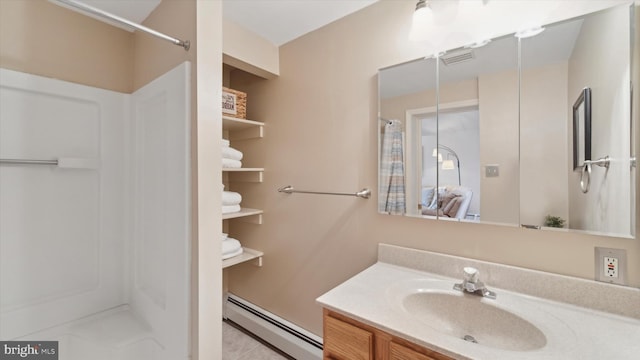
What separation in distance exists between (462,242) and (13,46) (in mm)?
2469

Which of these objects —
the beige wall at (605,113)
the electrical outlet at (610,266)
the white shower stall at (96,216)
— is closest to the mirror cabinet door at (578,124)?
the beige wall at (605,113)

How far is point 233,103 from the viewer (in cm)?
191

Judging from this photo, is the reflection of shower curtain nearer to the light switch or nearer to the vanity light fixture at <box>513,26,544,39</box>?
the light switch

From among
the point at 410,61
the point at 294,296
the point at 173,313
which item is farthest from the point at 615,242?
the point at 173,313

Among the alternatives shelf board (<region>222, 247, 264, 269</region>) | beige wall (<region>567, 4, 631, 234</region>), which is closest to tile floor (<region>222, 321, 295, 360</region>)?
shelf board (<region>222, 247, 264, 269</region>)

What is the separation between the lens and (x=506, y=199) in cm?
111

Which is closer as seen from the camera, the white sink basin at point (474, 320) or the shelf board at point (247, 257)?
the white sink basin at point (474, 320)

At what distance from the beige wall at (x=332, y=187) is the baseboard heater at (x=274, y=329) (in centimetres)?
6

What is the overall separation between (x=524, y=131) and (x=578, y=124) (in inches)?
6.2

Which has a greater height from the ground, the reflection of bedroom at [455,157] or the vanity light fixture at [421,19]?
the vanity light fixture at [421,19]

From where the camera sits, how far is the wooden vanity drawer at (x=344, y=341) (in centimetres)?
91

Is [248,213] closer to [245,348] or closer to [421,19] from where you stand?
[245,348]

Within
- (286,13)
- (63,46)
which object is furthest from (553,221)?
(63,46)

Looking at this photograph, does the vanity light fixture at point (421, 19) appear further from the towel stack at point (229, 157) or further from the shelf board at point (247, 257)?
the shelf board at point (247, 257)
